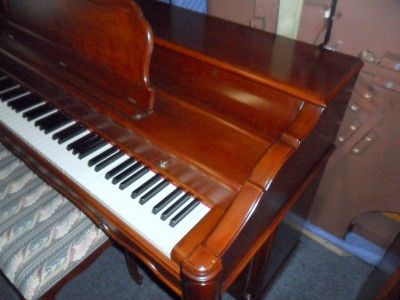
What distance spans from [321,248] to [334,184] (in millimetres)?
504

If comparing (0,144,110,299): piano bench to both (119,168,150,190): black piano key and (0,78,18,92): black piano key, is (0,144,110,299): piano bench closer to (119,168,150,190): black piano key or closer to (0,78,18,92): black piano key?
(119,168,150,190): black piano key

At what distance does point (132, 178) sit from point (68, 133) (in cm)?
39

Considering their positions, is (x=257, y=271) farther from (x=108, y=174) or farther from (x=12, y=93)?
(x=12, y=93)

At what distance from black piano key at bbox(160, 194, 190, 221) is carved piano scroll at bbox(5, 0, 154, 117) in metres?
0.32

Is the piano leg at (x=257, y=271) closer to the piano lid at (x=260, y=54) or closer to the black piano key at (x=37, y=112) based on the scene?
the piano lid at (x=260, y=54)

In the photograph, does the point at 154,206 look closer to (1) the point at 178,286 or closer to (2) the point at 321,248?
(1) the point at 178,286

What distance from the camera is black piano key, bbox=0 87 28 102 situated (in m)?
1.52

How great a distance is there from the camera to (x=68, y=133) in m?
1.29

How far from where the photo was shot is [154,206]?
1004 millimetres

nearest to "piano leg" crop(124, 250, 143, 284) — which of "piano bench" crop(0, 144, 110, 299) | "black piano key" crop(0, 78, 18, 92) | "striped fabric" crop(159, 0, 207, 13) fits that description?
"piano bench" crop(0, 144, 110, 299)

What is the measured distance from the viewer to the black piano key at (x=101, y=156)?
3.81ft

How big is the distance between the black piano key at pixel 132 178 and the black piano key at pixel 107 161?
118 mm

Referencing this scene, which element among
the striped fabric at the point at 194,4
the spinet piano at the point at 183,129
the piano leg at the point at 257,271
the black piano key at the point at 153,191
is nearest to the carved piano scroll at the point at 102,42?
the spinet piano at the point at 183,129

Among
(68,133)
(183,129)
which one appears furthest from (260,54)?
(68,133)
